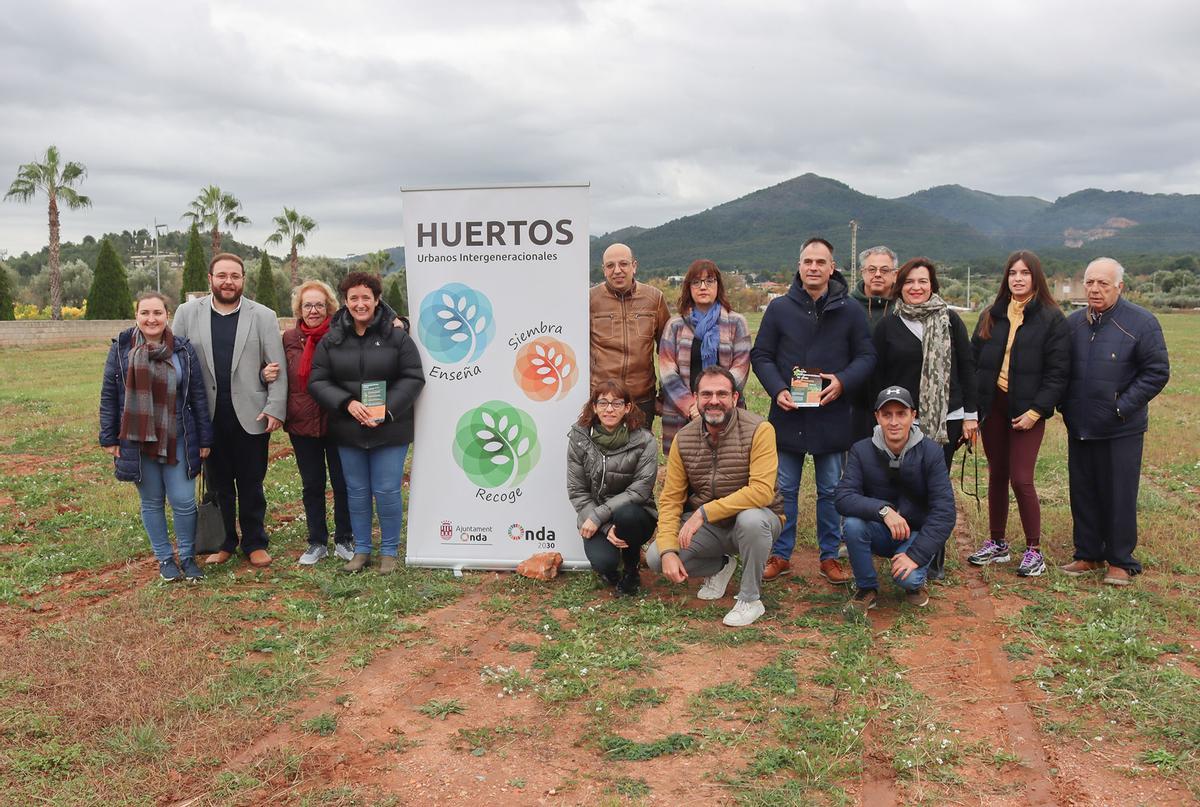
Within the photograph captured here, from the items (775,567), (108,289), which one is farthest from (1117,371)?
(108,289)

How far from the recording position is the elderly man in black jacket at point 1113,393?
17.8ft

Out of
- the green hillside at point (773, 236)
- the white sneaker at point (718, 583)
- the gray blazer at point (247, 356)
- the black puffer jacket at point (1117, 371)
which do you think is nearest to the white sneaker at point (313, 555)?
the gray blazer at point (247, 356)

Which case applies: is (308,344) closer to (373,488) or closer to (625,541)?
(373,488)

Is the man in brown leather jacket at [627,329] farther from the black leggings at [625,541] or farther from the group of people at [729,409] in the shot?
the black leggings at [625,541]

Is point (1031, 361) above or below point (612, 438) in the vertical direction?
above

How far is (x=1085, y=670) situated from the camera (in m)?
4.25

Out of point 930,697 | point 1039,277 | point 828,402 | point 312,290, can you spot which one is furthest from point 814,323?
point 312,290

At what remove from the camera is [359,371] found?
5.74 m

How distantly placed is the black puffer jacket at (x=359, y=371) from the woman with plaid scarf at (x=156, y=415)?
769 mm

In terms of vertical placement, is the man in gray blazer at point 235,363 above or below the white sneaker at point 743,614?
above

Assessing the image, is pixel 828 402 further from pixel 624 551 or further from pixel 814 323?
pixel 624 551

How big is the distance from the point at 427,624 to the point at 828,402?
287cm

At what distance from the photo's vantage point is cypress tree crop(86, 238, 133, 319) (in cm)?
3581

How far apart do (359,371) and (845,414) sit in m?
3.25
